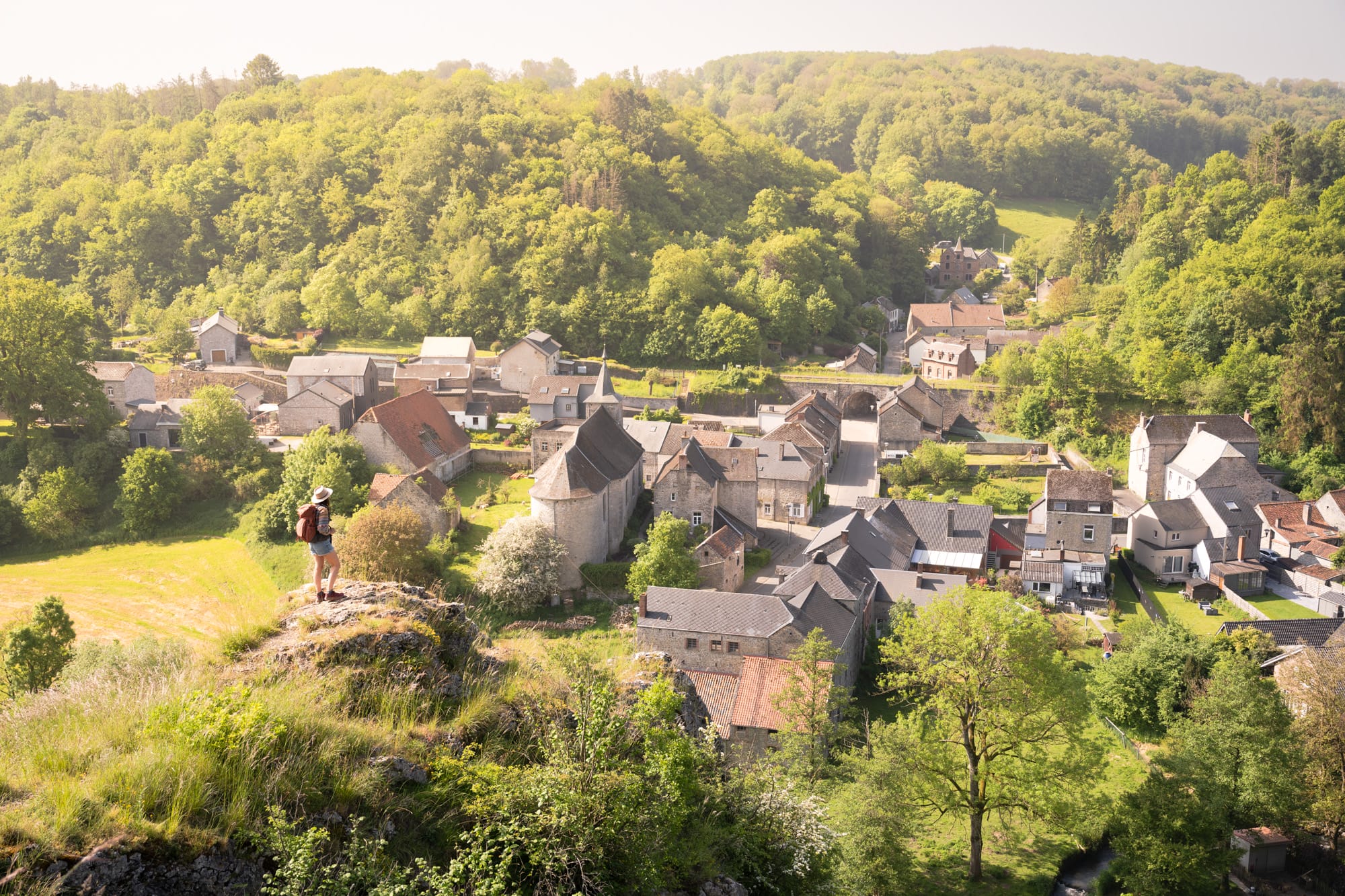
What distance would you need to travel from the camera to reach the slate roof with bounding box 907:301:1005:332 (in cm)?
7550

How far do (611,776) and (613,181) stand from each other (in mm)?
74512

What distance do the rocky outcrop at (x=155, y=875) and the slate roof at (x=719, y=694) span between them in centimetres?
1842

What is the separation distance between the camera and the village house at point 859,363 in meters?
67.1

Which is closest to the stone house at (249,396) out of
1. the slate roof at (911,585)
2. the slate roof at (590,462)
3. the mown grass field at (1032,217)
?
the slate roof at (590,462)

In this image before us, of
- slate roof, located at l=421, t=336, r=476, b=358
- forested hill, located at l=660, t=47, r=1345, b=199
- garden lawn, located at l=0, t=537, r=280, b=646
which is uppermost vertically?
forested hill, located at l=660, t=47, r=1345, b=199

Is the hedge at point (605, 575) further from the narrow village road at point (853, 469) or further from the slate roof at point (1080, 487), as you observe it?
the slate roof at point (1080, 487)

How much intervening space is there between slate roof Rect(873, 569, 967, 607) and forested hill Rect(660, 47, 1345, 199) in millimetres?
93195

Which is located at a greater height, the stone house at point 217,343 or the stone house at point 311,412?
the stone house at point 217,343

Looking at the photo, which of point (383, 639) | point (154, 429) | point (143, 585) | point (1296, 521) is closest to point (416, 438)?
point (143, 585)

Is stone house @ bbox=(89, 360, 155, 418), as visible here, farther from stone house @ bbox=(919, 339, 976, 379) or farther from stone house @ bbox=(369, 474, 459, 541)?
stone house @ bbox=(919, 339, 976, 379)

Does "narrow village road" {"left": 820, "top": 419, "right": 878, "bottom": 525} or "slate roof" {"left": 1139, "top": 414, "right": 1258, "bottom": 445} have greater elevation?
"slate roof" {"left": 1139, "top": 414, "right": 1258, "bottom": 445}

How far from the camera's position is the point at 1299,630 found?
30.9m

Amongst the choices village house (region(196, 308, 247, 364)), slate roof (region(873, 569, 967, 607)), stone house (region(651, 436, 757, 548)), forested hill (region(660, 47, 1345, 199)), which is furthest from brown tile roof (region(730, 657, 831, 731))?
forested hill (region(660, 47, 1345, 199))

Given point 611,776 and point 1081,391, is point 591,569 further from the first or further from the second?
point 1081,391
